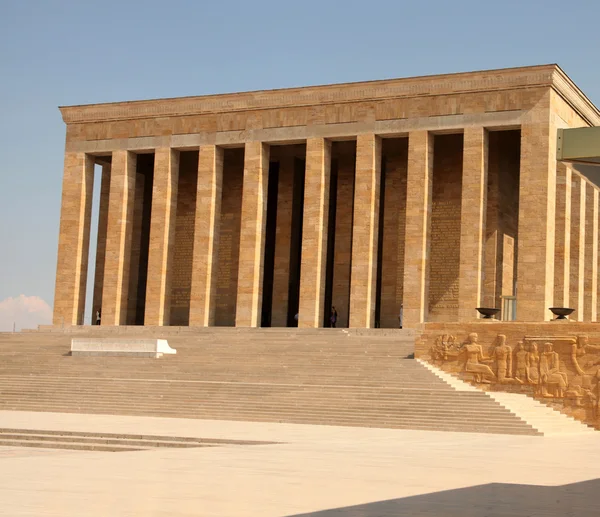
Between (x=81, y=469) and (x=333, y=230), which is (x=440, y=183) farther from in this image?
(x=81, y=469)

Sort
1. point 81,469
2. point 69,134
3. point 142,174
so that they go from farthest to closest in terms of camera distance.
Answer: point 142,174, point 69,134, point 81,469

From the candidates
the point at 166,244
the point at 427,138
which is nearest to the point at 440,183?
the point at 427,138

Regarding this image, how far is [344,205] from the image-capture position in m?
33.7

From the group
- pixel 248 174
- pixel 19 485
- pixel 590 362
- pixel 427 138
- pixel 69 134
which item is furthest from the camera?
pixel 69 134

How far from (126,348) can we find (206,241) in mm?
7660

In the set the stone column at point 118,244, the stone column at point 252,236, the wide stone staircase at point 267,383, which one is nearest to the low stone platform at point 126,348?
the wide stone staircase at point 267,383

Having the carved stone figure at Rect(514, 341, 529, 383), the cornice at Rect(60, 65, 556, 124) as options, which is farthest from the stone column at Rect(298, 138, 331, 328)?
the carved stone figure at Rect(514, 341, 529, 383)

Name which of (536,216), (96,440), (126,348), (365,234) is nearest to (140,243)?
(365,234)

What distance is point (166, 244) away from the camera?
32531 mm

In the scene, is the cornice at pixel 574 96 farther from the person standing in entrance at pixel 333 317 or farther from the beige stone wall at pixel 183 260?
the beige stone wall at pixel 183 260

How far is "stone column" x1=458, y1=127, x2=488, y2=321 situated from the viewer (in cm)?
2870

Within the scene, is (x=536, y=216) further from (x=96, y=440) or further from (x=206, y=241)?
(x=96, y=440)

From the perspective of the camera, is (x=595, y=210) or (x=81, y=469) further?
(x=595, y=210)

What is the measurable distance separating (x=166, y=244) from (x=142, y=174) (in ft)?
18.2
